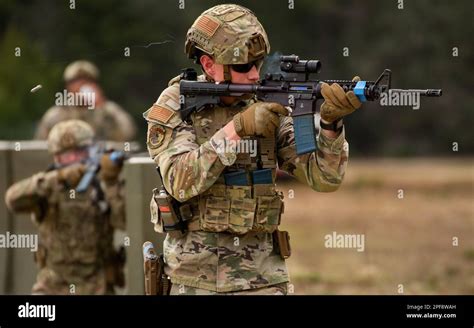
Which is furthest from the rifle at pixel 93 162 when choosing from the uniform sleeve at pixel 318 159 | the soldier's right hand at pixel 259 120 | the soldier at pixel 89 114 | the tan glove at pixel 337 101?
the soldier at pixel 89 114

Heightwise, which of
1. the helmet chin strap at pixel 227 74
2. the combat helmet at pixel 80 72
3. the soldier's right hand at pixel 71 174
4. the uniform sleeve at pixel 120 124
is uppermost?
the combat helmet at pixel 80 72

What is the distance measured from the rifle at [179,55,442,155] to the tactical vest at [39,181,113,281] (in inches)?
154

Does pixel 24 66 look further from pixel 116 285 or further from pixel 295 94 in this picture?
pixel 295 94

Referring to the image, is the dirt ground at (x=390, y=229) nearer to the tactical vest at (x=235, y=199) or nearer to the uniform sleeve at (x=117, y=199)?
the uniform sleeve at (x=117, y=199)

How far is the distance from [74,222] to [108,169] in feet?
1.66

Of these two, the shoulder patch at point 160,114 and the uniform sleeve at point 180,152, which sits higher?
the shoulder patch at point 160,114

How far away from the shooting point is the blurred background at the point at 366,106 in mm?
15391

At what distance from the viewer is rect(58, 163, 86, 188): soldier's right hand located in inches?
427

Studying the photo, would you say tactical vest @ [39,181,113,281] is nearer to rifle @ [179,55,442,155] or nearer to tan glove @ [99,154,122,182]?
tan glove @ [99,154,122,182]

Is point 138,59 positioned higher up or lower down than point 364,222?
higher up

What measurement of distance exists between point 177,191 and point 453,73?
21.7 meters

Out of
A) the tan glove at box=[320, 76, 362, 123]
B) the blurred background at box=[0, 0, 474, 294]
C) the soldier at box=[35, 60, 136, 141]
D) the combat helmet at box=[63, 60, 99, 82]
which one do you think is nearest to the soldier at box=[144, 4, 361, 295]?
the tan glove at box=[320, 76, 362, 123]
